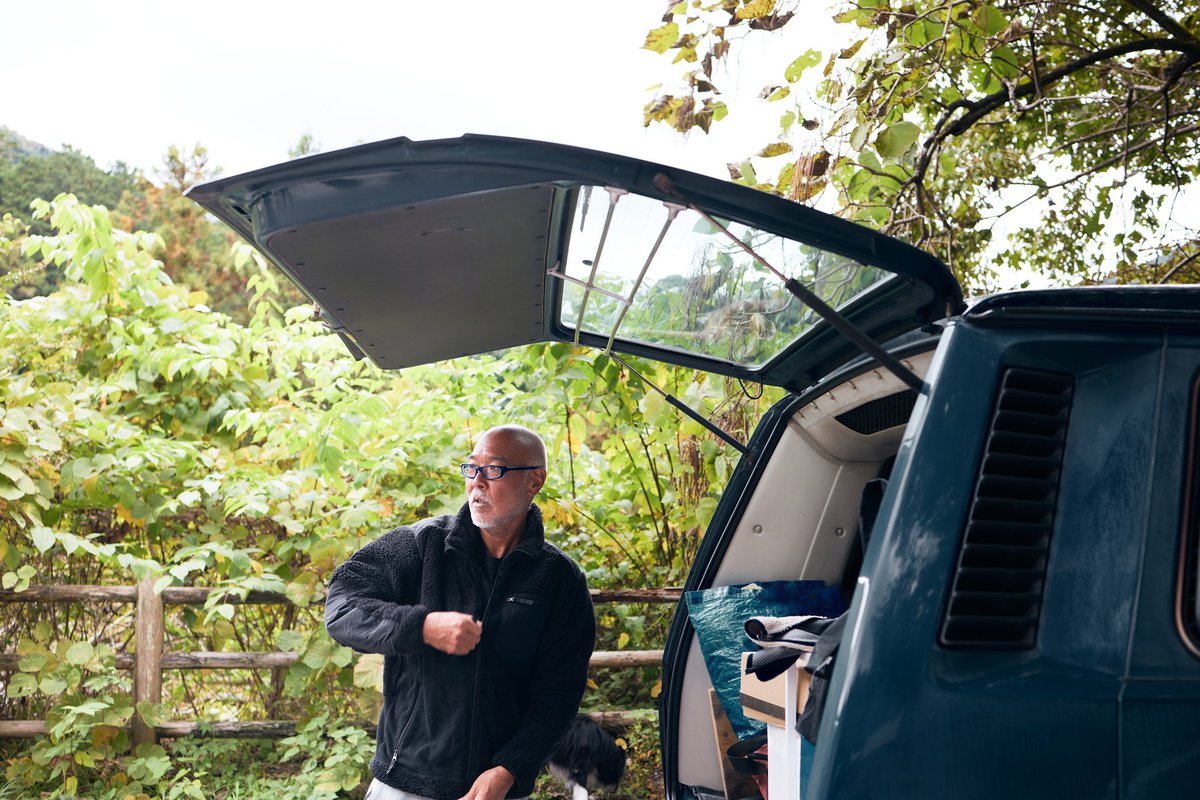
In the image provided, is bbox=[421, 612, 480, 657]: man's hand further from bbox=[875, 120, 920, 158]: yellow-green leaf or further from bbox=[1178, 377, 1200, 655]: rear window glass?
bbox=[875, 120, 920, 158]: yellow-green leaf

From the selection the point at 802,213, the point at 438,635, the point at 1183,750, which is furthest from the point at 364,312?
the point at 1183,750

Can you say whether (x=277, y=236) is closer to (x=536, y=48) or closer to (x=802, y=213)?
(x=802, y=213)

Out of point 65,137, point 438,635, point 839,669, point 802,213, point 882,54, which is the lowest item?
point 438,635

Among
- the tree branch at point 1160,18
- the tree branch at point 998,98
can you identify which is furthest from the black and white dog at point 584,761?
the tree branch at point 1160,18

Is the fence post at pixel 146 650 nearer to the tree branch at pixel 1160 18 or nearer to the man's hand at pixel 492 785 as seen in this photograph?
the man's hand at pixel 492 785

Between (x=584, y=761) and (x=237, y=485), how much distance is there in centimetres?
286

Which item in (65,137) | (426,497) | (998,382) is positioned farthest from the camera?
(65,137)

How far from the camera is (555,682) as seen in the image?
3.21 meters

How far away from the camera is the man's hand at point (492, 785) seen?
2.92m

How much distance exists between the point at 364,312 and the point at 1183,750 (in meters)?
1.91

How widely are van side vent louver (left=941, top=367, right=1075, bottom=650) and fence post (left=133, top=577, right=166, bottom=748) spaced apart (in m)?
5.07

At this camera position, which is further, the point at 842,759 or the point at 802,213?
the point at 802,213

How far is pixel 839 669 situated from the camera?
61.6 inches

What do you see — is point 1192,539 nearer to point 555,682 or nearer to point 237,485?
point 555,682
